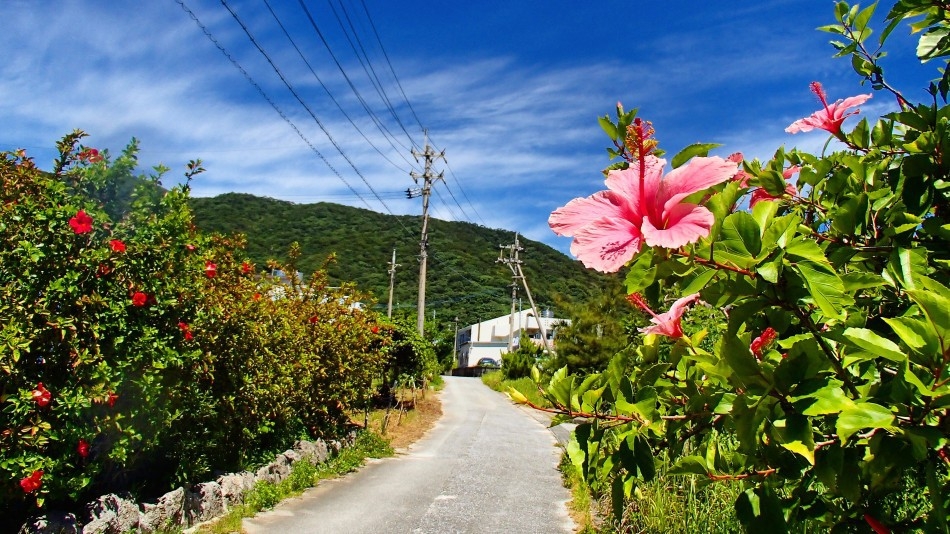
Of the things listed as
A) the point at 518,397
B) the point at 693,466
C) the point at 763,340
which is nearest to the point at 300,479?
the point at 518,397

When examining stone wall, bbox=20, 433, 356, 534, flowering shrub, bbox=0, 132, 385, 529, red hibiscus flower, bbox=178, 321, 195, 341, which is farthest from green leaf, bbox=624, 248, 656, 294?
red hibiscus flower, bbox=178, 321, 195, 341

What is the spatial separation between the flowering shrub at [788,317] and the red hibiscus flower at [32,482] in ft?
11.5

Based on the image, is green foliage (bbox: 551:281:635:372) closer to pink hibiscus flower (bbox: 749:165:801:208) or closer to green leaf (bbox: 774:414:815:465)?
pink hibiscus flower (bbox: 749:165:801:208)

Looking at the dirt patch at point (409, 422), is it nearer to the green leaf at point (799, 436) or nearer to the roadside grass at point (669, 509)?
the roadside grass at point (669, 509)

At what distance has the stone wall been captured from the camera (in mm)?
3881

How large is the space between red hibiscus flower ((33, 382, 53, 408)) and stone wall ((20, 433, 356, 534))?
0.79 m

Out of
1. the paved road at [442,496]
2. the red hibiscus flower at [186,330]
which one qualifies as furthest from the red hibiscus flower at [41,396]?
the paved road at [442,496]

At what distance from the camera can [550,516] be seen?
20.6ft

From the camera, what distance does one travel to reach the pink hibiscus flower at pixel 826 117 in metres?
1.51

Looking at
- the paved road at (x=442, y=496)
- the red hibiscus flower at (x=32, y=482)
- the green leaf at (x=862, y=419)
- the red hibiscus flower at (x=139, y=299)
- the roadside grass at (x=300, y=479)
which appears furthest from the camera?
the paved road at (x=442, y=496)

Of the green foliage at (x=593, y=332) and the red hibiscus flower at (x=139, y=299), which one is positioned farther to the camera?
the green foliage at (x=593, y=332)

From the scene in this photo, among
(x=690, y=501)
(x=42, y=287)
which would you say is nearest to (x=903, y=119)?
(x=690, y=501)

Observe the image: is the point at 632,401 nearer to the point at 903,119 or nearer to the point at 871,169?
the point at 871,169

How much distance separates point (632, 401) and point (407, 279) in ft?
164
